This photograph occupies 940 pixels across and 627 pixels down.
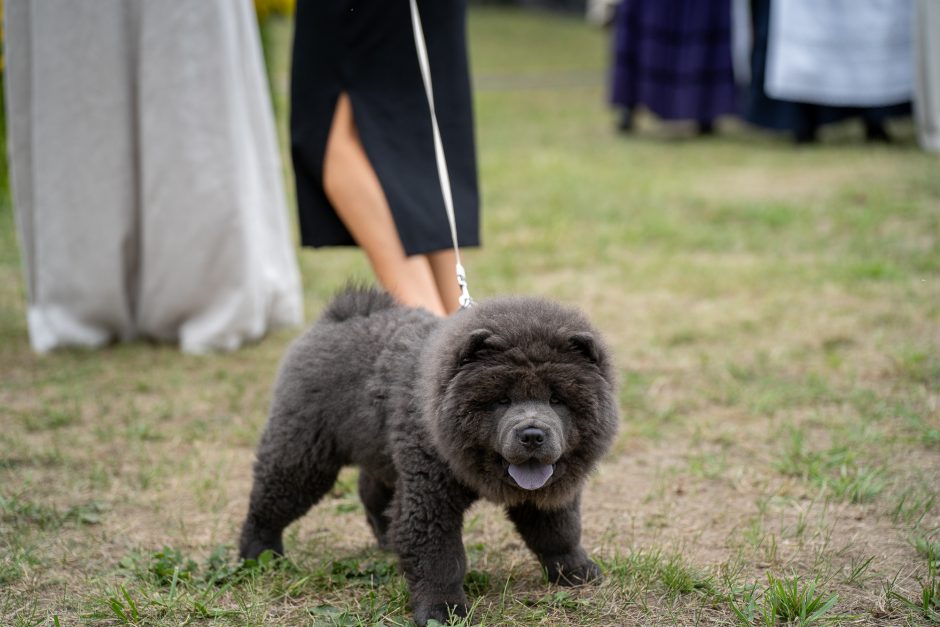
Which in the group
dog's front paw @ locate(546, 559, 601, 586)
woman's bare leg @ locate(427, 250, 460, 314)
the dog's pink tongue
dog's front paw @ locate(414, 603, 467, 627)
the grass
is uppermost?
the dog's pink tongue

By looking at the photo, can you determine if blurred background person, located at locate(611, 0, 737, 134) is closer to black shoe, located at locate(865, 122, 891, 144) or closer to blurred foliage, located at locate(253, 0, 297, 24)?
black shoe, located at locate(865, 122, 891, 144)

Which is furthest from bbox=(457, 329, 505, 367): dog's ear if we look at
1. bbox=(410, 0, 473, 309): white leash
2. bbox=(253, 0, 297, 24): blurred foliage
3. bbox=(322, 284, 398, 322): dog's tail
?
bbox=(253, 0, 297, 24): blurred foliage

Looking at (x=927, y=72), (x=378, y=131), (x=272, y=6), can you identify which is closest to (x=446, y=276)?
(x=378, y=131)

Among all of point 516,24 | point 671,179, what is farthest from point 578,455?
point 516,24

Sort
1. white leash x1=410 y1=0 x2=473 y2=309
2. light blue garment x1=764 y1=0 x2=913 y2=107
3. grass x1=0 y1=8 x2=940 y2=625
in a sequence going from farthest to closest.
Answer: light blue garment x1=764 y1=0 x2=913 y2=107
white leash x1=410 y1=0 x2=473 y2=309
grass x1=0 y1=8 x2=940 y2=625

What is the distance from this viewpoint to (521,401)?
2057mm

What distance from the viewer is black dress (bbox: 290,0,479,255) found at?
3150 mm

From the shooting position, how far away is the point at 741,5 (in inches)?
371

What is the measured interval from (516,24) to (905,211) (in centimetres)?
1864

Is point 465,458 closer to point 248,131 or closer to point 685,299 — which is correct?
point 248,131

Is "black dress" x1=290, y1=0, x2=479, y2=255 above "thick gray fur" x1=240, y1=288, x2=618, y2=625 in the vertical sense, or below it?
above

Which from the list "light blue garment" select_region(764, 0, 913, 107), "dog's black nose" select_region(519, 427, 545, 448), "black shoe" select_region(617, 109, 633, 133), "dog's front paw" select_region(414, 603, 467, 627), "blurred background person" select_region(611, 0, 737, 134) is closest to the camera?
"dog's black nose" select_region(519, 427, 545, 448)

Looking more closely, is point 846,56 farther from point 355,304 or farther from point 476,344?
point 476,344

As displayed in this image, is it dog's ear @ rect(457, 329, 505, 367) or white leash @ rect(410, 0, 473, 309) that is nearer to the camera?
dog's ear @ rect(457, 329, 505, 367)
